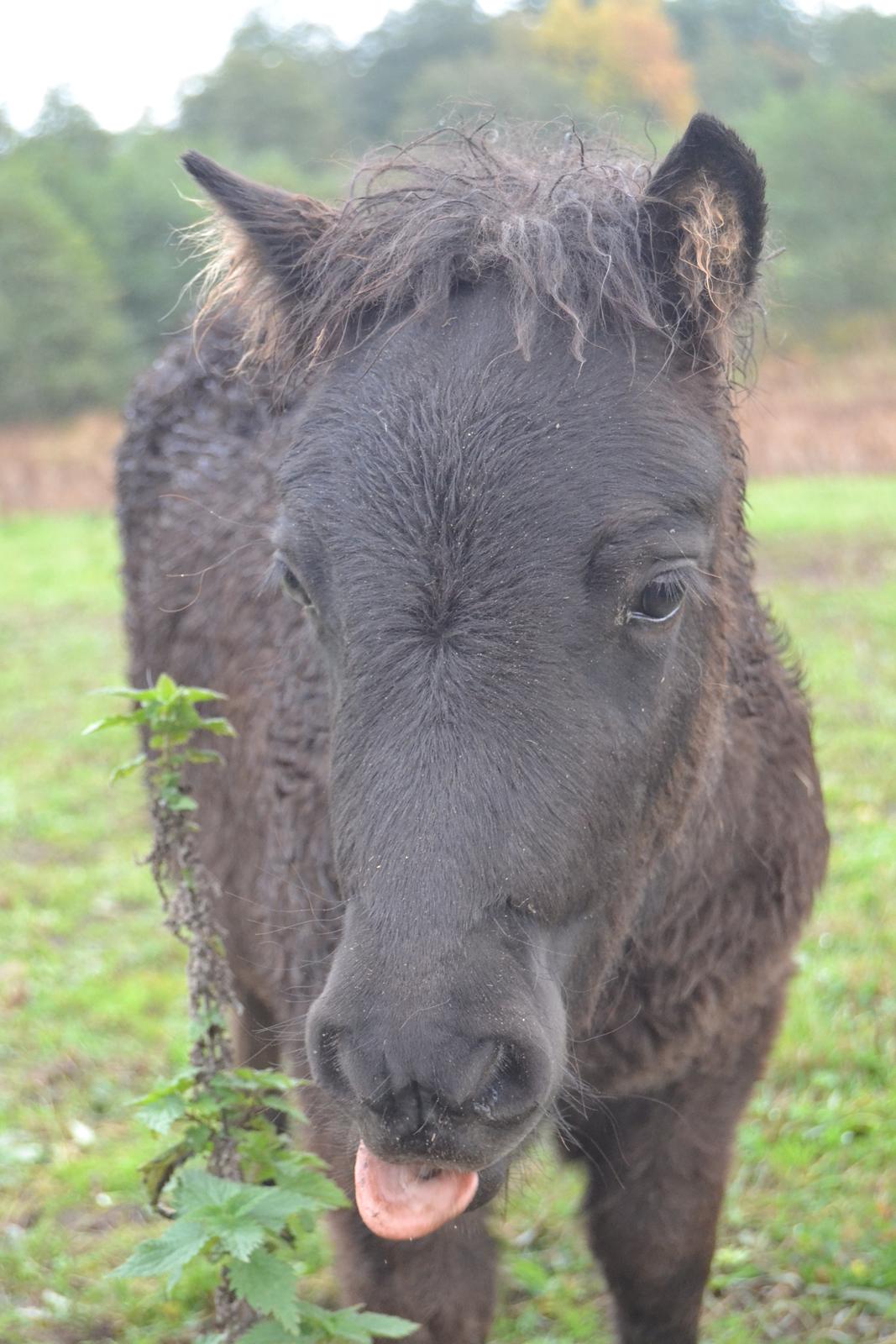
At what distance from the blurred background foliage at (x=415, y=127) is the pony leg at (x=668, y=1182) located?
1876cm

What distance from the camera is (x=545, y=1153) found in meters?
3.02

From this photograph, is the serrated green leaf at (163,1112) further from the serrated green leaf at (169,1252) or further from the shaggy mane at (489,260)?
the shaggy mane at (489,260)

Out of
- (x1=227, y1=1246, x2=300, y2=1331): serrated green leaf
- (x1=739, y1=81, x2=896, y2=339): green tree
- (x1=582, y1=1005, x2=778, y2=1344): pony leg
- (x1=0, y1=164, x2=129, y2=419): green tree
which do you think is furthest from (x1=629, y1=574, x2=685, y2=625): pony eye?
(x1=739, y1=81, x2=896, y2=339): green tree

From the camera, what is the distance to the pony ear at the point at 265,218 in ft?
9.12

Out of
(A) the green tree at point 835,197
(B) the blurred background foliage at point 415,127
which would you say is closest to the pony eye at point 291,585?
(B) the blurred background foliage at point 415,127

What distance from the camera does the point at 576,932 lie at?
238 centimetres

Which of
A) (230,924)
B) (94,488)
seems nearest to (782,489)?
(94,488)

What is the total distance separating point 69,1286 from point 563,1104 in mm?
1978

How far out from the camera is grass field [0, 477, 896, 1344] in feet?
12.5

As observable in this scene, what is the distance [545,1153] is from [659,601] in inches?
60.1

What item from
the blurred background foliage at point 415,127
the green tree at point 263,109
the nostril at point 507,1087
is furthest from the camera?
the green tree at point 263,109

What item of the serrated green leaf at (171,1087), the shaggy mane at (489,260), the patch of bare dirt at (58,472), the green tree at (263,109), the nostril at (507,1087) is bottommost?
the patch of bare dirt at (58,472)

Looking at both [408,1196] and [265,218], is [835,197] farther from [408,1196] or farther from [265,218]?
[408,1196]

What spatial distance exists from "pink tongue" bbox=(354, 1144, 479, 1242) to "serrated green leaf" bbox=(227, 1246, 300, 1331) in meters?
0.20
